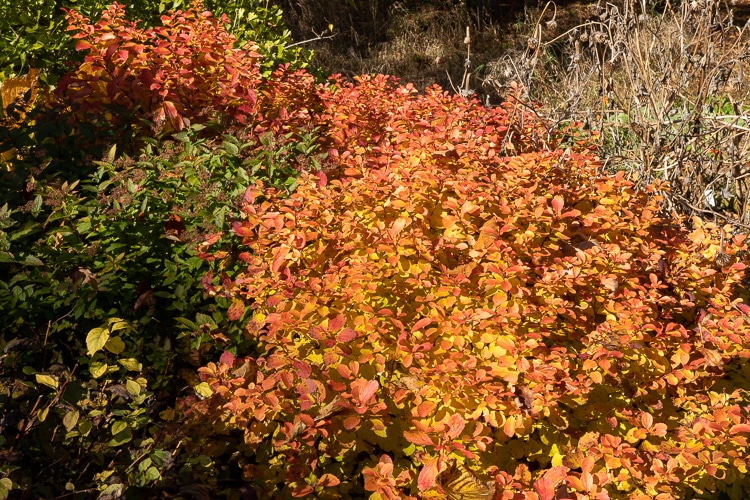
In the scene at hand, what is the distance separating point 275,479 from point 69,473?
2.08 feet

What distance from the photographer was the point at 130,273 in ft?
8.41

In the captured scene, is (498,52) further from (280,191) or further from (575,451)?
(575,451)

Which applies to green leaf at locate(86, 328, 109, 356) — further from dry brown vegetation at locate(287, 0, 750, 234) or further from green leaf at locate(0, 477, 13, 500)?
dry brown vegetation at locate(287, 0, 750, 234)

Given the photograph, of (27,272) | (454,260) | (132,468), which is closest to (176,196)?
(27,272)

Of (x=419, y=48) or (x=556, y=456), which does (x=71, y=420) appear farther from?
(x=419, y=48)

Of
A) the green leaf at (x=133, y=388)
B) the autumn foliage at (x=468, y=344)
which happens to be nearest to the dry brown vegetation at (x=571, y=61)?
the autumn foliage at (x=468, y=344)

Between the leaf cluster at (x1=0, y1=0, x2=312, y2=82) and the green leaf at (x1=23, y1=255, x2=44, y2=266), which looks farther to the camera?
the leaf cluster at (x1=0, y1=0, x2=312, y2=82)

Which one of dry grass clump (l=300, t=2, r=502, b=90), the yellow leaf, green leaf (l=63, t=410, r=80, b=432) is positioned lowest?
dry grass clump (l=300, t=2, r=502, b=90)

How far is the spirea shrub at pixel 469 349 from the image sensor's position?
6.78 feet

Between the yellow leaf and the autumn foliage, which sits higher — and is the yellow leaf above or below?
below

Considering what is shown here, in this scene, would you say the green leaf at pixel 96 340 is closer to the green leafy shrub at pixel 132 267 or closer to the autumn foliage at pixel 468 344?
the autumn foliage at pixel 468 344

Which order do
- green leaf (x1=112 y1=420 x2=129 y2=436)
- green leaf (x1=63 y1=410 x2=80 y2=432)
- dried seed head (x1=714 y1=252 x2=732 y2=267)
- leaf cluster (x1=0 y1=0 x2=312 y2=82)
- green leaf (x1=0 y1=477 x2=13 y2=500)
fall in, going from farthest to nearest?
leaf cluster (x1=0 y1=0 x2=312 y2=82), dried seed head (x1=714 y1=252 x2=732 y2=267), green leaf (x1=112 y1=420 x2=129 y2=436), green leaf (x1=63 y1=410 x2=80 y2=432), green leaf (x1=0 y1=477 x2=13 y2=500)

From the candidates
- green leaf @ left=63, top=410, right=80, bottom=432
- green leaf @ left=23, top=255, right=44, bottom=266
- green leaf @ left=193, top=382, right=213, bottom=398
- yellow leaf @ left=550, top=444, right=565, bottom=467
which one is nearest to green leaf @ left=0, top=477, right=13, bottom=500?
green leaf @ left=63, top=410, right=80, bottom=432

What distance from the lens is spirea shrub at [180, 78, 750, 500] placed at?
207 centimetres
